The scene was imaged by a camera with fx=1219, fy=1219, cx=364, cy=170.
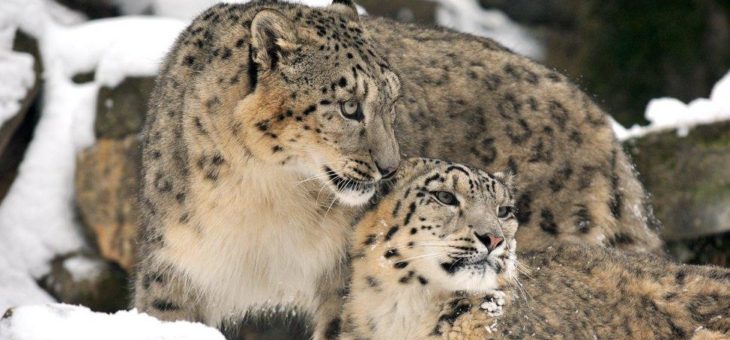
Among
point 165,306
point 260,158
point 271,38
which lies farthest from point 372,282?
point 165,306

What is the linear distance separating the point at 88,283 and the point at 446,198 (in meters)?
5.50


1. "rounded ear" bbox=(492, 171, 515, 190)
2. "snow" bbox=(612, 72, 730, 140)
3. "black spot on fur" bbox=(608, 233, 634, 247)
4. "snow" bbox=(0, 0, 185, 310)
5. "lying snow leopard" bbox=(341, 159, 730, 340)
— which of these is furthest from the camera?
"snow" bbox=(0, 0, 185, 310)

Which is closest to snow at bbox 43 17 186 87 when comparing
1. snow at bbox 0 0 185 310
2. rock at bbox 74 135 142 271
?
snow at bbox 0 0 185 310

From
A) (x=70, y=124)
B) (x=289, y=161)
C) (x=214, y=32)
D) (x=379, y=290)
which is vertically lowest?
(x=70, y=124)

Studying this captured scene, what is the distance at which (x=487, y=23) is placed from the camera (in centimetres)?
1521

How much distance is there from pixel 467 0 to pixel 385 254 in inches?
372

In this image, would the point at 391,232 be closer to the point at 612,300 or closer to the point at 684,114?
the point at 612,300

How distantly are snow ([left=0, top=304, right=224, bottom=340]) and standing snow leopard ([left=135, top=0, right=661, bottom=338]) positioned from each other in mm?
1668

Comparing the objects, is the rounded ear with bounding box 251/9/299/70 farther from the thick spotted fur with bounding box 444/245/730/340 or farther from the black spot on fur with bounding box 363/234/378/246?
the thick spotted fur with bounding box 444/245/730/340

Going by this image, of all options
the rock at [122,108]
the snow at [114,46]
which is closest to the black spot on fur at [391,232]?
the rock at [122,108]

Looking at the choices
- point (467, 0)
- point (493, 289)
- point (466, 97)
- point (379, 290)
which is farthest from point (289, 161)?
point (467, 0)

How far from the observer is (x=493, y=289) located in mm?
6164

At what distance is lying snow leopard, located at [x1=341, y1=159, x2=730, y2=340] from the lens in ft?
20.0

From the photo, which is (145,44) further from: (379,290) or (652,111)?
(379,290)
